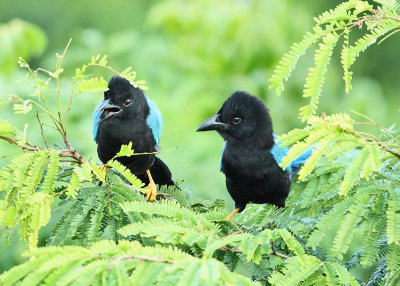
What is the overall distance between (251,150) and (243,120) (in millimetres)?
233

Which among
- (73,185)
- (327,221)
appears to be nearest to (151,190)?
(73,185)

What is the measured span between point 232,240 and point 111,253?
0.69 meters

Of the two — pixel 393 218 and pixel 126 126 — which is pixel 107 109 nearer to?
pixel 126 126

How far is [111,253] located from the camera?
6.72 ft

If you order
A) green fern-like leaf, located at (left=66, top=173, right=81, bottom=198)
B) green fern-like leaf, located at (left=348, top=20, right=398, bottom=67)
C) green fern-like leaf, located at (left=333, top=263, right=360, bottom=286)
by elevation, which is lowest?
green fern-like leaf, located at (left=333, top=263, right=360, bottom=286)

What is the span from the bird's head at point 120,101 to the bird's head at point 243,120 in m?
0.53

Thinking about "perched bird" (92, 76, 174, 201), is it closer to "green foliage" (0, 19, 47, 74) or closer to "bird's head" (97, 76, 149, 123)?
"bird's head" (97, 76, 149, 123)

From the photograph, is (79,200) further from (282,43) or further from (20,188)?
(282,43)

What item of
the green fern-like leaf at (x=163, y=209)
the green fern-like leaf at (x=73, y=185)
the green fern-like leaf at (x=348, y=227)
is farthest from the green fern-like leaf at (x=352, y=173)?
the green fern-like leaf at (x=73, y=185)

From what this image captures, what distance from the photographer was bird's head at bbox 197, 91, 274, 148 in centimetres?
440

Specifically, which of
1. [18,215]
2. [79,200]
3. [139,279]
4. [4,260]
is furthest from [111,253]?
[4,260]

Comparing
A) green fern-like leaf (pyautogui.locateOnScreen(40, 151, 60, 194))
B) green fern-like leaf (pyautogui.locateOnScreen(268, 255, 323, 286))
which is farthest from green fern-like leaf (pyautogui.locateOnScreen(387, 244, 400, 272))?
green fern-like leaf (pyautogui.locateOnScreen(40, 151, 60, 194))

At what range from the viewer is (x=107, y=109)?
430 centimetres

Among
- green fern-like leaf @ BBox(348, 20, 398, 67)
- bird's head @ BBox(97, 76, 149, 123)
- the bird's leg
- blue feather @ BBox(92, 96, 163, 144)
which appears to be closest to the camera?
green fern-like leaf @ BBox(348, 20, 398, 67)
